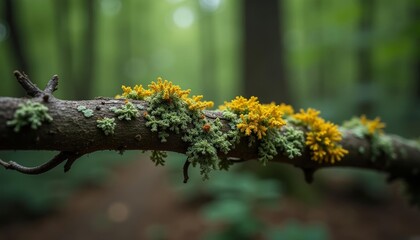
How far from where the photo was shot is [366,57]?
8719 mm

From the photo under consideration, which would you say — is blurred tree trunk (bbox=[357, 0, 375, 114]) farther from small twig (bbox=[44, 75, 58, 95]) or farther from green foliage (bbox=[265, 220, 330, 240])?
small twig (bbox=[44, 75, 58, 95])

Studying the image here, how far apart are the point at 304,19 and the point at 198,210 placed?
14593 millimetres

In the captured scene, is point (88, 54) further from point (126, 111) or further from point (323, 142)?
point (323, 142)

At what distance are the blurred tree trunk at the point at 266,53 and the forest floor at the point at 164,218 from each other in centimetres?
212

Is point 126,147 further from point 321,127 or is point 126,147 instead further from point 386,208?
point 386,208

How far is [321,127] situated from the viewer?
6.79 feet

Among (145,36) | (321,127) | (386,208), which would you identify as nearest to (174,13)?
(145,36)

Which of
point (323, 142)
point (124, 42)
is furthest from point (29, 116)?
point (124, 42)

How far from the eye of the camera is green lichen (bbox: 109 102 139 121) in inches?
61.5

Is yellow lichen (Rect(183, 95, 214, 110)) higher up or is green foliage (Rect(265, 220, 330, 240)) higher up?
yellow lichen (Rect(183, 95, 214, 110))

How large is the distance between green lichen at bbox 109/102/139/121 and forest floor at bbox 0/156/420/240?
13.4 ft

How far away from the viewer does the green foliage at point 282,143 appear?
182 centimetres

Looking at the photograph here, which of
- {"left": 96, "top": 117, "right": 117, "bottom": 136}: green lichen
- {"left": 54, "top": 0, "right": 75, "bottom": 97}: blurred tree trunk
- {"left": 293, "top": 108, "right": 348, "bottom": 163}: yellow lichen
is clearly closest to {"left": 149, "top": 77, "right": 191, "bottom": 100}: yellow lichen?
{"left": 96, "top": 117, "right": 117, "bottom": 136}: green lichen

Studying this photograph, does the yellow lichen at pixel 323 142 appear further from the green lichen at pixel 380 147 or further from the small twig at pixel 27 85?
the small twig at pixel 27 85
